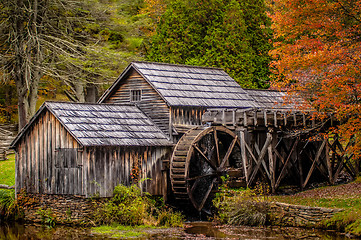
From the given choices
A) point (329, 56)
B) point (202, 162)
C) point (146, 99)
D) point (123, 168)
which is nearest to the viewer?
point (329, 56)

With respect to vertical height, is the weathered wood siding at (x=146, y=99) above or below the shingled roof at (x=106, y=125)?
above

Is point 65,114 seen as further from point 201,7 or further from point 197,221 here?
point 201,7

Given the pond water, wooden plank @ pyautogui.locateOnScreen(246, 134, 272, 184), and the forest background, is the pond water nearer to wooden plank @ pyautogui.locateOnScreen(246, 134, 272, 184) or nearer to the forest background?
wooden plank @ pyautogui.locateOnScreen(246, 134, 272, 184)

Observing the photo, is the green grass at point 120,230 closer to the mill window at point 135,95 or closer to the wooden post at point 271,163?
the wooden post at point 271,163

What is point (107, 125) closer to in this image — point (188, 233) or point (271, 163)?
point (188, 233)

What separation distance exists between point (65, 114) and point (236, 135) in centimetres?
738

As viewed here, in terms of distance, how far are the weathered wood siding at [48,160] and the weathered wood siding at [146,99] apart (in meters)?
4.19

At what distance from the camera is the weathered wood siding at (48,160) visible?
19.5m

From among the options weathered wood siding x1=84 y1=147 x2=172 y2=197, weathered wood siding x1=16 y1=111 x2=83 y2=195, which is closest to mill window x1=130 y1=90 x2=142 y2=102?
weathered wood siding x1=84 y1=147 x2=172 y2=197

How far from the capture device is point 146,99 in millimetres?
23016

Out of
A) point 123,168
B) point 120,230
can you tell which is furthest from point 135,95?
point 120,230

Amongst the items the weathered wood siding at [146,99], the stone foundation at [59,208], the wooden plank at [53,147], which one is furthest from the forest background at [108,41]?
the stone foundation at [59,208]

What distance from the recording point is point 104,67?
32.7 metres

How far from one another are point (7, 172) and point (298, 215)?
15589 millimetres
